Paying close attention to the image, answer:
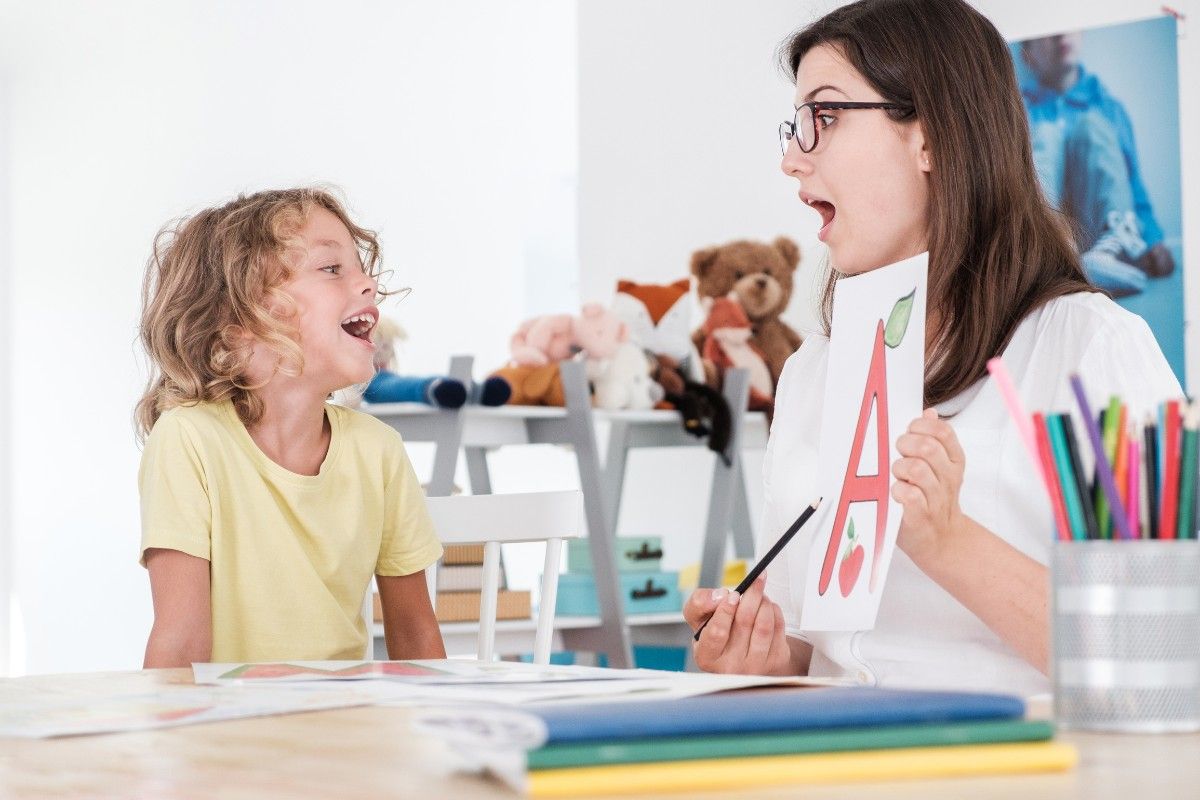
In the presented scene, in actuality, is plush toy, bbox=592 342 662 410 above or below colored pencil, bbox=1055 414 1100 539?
above

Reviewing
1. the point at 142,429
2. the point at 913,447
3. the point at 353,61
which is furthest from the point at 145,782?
the point at 353,61

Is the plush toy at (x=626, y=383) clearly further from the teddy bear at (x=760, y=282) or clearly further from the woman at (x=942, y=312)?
the woman at (x=942, y=312)

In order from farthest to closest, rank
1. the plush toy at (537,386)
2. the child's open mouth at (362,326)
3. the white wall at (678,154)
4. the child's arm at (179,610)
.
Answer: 1. the white wall at (678,154)
2. the plush toy at (537,386)
3. the child's open mouth at (362,326)
4. the child's arm at (179,610)

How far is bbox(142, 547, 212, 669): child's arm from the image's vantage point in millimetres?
1368

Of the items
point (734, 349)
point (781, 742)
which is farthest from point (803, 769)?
point (734, 349)

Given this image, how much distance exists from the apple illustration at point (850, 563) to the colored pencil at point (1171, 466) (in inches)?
12.9

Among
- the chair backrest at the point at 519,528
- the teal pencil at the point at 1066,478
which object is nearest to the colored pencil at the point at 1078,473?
the teal pencil at the point at 1066,478

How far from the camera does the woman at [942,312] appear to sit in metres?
1.12

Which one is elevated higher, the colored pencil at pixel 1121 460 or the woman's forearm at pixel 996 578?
the colored pencil at pixel 1121 460

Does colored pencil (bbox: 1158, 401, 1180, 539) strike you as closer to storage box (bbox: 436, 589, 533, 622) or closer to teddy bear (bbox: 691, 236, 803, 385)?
storage box (bbox: 436, 589, 533, 622)

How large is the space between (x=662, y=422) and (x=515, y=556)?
6.61 feet

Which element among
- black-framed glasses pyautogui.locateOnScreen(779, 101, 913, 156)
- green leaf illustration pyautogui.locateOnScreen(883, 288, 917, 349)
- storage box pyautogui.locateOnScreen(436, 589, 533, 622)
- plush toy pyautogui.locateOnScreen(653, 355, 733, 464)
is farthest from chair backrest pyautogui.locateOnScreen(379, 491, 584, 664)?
plush toy pyautogui.locateOnScreen(653, 355, 733, 464)

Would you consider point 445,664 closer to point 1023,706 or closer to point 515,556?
point 1023,706

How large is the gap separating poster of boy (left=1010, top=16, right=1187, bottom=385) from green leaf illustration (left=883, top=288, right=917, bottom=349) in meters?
2.60
